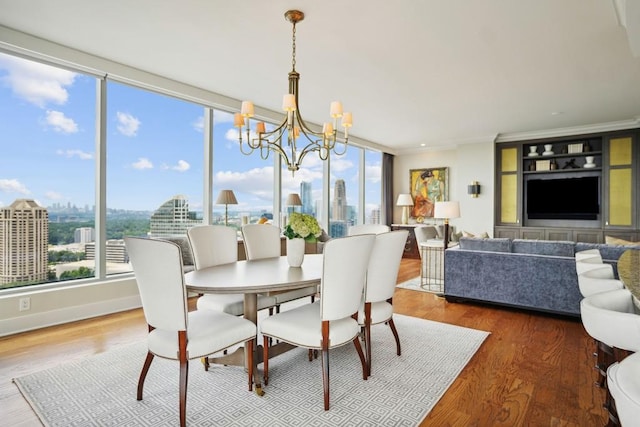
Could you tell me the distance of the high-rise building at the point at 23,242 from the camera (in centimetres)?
327

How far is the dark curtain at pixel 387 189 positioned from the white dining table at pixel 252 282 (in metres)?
6.12

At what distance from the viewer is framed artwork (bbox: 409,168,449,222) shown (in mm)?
8344

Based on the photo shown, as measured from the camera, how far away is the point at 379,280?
2.49m

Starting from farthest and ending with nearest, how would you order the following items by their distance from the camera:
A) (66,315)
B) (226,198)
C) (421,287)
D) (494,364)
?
(421,287) → (226,198) → (66,315) → (494,364)

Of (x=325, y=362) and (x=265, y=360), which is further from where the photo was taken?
(x=265, y=360)

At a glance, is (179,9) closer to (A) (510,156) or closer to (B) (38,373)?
(B) (38,373)

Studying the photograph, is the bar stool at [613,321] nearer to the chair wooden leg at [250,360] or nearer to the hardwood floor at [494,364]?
the hardwood floor at [494,364]

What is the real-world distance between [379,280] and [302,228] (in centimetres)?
67

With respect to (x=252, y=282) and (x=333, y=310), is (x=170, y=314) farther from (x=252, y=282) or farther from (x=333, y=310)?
(x=333, y=310)

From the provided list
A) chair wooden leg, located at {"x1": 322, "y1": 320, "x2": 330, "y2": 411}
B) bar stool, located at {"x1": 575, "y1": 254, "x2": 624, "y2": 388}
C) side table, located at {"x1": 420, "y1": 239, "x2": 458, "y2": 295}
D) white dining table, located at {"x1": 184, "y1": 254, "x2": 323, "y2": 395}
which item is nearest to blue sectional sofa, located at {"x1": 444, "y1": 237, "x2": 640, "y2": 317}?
side table, located at {"x1": 420, "y1": 239, "x2": 458, "y2": 295}

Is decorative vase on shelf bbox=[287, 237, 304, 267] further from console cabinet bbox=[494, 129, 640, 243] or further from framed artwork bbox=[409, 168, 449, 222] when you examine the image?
framed artwork bbox=[409, 168, 449, 222]

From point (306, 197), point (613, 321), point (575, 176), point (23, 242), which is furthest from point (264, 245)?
point (575, 176)

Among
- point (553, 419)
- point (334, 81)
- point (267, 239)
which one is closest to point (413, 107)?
point (334, 81)

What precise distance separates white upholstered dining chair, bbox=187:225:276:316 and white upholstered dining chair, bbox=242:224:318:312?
159 millimetres
